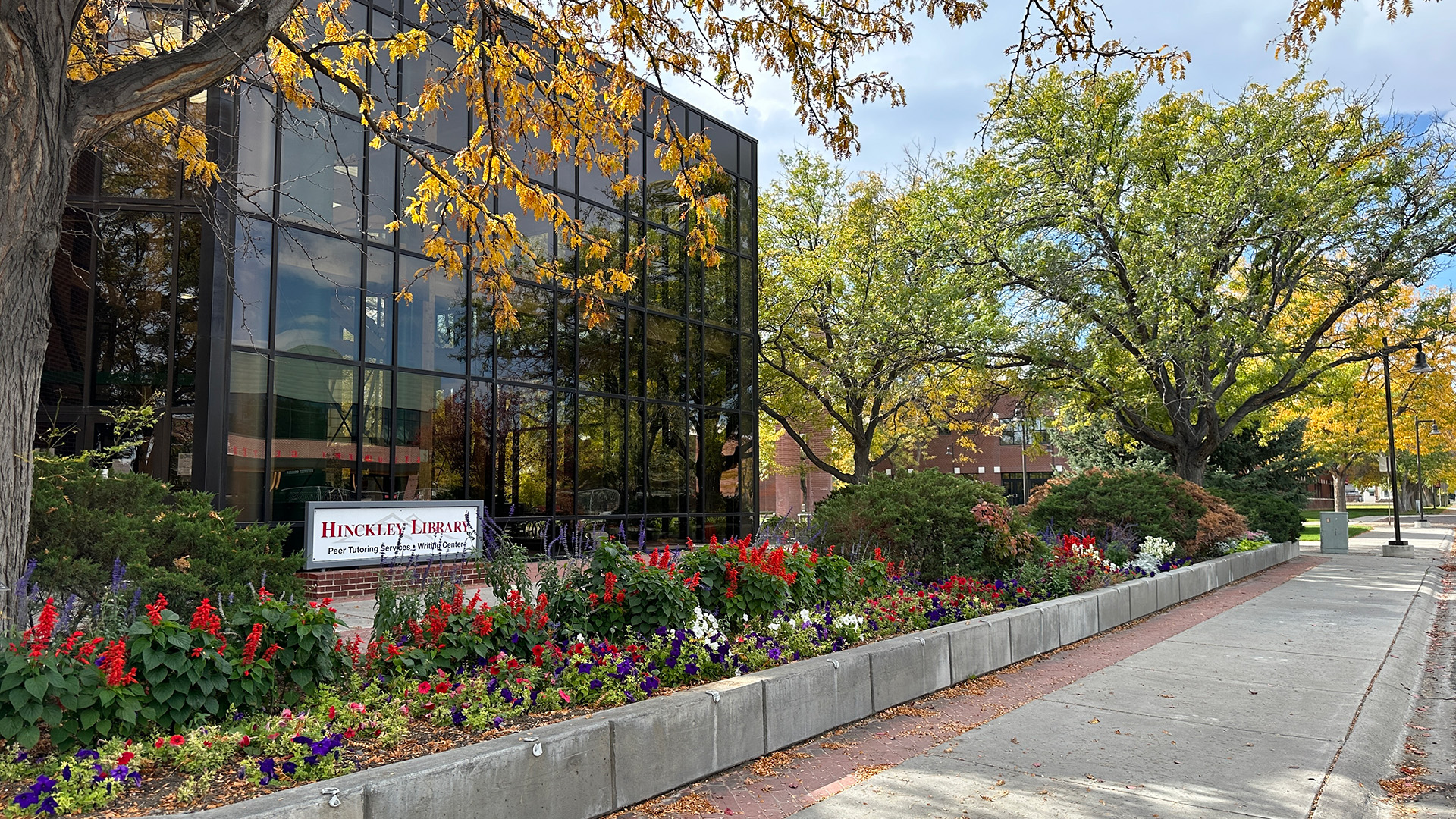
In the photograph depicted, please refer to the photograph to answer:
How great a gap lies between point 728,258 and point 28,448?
54.8 feet

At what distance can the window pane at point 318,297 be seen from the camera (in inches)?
490

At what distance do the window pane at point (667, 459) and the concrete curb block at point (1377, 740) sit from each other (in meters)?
11.9

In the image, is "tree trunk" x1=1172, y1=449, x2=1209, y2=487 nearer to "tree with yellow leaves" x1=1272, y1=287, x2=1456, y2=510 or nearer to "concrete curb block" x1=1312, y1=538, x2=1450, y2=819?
"tree with yellow leaves" x1=1272, y1=287, x2=1456, y2=510

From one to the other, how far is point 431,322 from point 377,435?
80.0 inches

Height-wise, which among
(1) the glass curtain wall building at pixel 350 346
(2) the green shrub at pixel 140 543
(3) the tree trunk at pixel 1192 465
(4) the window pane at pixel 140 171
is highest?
(4) the window pane at pixel 140 171

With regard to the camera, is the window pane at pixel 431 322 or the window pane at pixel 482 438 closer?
the window pane at pixel 431 322

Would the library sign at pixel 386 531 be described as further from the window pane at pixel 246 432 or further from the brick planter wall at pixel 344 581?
the window pane at pixel 246 432

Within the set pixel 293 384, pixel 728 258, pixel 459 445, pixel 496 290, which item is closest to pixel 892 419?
pixel 728 258

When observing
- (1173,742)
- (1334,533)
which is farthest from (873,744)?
(1334,533)

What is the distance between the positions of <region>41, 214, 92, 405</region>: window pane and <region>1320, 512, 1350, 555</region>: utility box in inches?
1026

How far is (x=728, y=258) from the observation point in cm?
2077

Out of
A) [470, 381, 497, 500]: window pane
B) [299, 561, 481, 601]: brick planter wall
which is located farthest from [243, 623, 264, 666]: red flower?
[470, 381, 497, 500]: window pane

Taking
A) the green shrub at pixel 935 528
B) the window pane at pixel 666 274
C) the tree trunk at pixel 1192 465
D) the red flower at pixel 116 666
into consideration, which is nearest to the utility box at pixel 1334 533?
Answer: the tree trunk at pixel 1192 465

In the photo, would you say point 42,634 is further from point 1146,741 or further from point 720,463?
point 720,463
